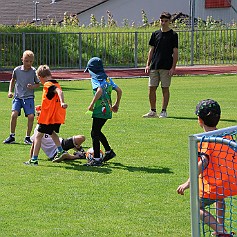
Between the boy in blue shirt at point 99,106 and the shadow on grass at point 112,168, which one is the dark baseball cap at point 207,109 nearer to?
the shadow on grass at point 112,168

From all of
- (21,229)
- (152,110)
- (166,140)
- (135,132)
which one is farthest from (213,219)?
(152,110)

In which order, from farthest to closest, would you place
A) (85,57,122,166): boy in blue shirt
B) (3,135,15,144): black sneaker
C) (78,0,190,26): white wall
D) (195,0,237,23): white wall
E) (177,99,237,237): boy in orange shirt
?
(78,0,190,26): white wall, (195,0,237,23): white wall, (3,135,15,144): black sneaker, (85,57,122,166): boy in blue shirt, (177,99,237,237): boy in orange shirt

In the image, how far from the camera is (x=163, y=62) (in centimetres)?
1725

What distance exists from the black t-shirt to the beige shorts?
0.09 metres

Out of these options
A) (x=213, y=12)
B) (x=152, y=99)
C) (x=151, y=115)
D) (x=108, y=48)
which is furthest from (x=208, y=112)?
(x=213, y=12)

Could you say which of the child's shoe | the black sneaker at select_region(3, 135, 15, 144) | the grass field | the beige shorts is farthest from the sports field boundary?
the child's shoe

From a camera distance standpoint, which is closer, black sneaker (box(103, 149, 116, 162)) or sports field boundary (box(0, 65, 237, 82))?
black sneaker (box(103, 149, 116, 162))

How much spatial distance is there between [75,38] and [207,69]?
5716 mm

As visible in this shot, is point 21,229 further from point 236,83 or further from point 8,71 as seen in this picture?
point 8,71

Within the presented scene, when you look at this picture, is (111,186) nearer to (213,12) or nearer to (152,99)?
(152,99)

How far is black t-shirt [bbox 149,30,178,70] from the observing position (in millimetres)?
17156

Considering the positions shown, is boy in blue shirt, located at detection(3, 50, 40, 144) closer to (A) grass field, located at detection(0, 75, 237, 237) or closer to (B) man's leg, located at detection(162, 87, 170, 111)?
(A) grass field, located at detection(0, 75, 237, 237)

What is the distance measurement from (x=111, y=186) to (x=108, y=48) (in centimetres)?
2472

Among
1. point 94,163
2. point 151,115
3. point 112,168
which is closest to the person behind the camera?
point 112,168
